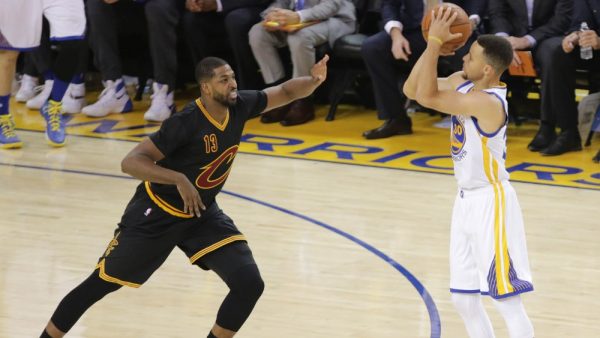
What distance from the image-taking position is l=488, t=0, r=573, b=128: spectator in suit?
9.00 m

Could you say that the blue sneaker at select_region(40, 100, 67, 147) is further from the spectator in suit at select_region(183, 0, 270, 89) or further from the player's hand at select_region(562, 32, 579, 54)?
the player's hand at select_region(562, 32, 579, 54)

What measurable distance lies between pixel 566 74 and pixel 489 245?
482cm

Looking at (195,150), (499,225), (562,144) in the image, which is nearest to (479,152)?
(499,225)

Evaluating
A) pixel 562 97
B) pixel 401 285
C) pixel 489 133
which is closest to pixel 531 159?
pixel 562 97

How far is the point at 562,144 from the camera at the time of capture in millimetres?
8945

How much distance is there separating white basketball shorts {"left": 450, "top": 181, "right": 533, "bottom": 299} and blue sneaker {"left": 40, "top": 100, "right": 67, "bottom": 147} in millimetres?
5119

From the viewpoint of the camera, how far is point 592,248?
21.5 feet

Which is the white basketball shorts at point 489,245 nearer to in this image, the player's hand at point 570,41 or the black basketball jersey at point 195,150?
the black basketball jersey at point 195,150

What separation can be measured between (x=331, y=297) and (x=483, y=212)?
56.8 inches

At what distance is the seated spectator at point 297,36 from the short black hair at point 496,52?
542 cm

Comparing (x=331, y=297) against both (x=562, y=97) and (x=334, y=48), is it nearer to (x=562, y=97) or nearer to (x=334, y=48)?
(x=562, y=97)

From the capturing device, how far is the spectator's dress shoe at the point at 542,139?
29.8 ft

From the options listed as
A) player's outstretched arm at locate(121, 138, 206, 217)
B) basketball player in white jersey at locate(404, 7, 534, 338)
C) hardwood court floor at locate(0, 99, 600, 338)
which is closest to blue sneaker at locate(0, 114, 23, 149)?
hardwood court floor at locate(0, 99, 600, 338)

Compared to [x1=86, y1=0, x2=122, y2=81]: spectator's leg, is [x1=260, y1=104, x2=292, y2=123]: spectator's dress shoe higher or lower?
lower
